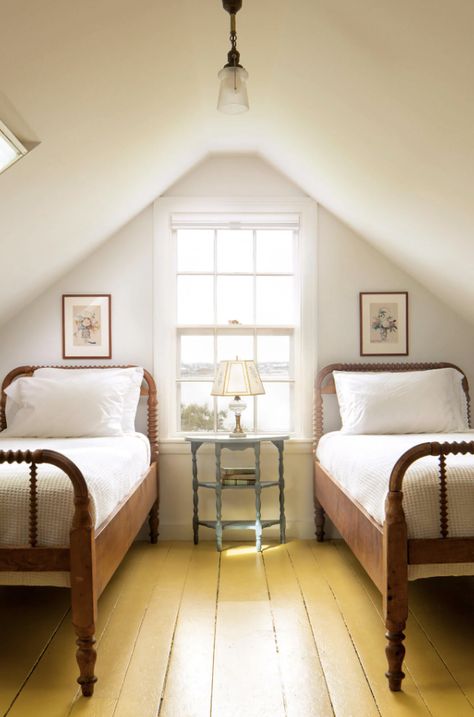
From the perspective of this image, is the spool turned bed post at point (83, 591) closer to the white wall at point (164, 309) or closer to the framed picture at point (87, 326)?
the white wall at point (164, 309)

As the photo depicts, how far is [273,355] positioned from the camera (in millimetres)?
4668

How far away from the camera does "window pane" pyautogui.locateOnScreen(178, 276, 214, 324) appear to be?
4672 mm

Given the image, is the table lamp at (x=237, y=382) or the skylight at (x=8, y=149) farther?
the table lamp at (x=237, y=382)

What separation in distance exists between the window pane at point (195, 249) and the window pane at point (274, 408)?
1006 mm

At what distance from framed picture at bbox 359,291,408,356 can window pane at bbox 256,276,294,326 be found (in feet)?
1.75

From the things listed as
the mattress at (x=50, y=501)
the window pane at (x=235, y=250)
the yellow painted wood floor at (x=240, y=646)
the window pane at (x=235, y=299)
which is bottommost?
the yellow painted wood floor at (x=240, y=646)

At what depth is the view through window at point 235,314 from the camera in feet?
15.2

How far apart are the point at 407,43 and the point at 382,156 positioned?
3.10 ft

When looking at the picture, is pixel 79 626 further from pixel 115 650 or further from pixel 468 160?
pixel 468 160

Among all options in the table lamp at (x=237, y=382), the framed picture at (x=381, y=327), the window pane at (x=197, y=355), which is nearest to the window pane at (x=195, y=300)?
the window pane at (x=197, y=355)

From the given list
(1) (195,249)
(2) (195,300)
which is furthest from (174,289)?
(1) (195,249)

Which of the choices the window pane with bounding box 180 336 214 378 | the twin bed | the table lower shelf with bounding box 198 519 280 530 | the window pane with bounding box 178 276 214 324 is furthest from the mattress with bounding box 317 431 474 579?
the window pane with bounding box 178 276 214 324

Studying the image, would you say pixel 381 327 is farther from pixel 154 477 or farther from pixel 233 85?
pixel 233 85

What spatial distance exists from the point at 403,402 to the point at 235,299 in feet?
4.70
